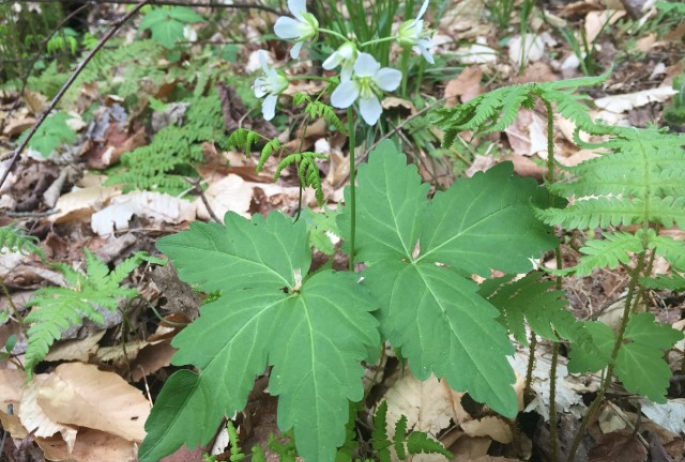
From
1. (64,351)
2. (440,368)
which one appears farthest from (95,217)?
(440,368)

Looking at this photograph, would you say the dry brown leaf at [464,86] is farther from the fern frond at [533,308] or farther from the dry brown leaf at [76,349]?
the dry brown leaf at [76,349]

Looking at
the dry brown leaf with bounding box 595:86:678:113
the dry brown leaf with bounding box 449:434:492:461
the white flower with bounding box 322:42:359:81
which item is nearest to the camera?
the white flower with bounding box 322:42:359:81

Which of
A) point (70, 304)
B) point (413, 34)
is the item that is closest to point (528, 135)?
point (413, 34)

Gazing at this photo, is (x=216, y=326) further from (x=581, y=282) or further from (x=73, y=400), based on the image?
(x=581, y=282)

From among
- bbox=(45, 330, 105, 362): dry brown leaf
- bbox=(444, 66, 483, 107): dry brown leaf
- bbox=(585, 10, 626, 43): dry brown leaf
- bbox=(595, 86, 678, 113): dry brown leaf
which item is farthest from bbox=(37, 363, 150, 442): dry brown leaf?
bbox=(585, 10, 626, 43): dry brown leaf

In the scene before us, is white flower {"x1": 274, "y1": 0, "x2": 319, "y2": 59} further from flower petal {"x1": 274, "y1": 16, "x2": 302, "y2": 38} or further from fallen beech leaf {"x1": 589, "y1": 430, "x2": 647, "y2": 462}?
fallen beech leaf {"x1": 589, "y1": 430, "x2": 647, "y2": 462}

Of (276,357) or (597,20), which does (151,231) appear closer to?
(276,357)

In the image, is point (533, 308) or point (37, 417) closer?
point (533, 308)
